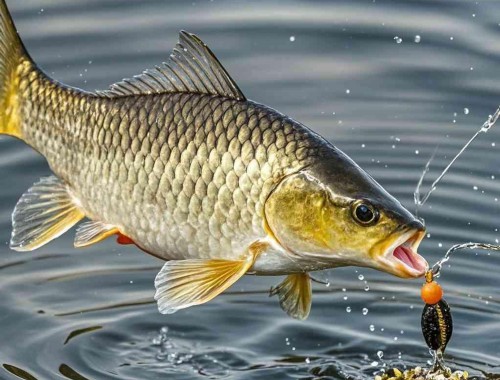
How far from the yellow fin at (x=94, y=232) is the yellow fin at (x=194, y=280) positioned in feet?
0.84

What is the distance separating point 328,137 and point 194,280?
10.7ft

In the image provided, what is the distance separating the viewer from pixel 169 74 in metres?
5.87

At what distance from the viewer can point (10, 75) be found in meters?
6.27

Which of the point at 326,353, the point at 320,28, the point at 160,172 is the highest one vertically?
the point at 320,28

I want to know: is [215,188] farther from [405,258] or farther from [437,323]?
[437,323]

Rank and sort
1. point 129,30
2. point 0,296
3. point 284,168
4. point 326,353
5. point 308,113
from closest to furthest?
point 284,168 → point 326,353 → point 0,296 → point 308,113 → point 129,30

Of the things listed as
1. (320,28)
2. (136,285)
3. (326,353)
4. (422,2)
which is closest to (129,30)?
(320,28)

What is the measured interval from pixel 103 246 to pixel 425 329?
2481 mm

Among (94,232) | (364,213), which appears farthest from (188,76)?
(364,213)

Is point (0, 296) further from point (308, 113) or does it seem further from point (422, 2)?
point (422, 2)

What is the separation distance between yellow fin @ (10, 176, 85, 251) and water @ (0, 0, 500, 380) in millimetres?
830

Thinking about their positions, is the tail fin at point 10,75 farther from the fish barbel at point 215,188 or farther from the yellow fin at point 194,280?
the yellow fin at point 194,280

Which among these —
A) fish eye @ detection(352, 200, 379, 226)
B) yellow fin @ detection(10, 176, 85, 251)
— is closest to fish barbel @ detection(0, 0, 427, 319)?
fish eye @ detection(352, 200, 379, 226)

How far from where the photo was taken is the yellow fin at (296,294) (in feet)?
19.9
